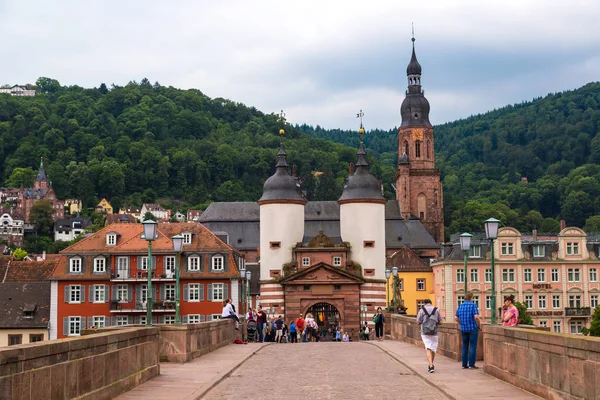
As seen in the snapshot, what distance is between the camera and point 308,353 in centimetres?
3375

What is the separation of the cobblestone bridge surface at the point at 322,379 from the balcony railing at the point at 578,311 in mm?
65625

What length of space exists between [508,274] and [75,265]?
3959cm

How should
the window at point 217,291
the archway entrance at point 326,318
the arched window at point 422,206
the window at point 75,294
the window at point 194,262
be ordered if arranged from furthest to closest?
the arched window at point 422,206
the window at point 75,294
the window at point 194,262
the window at point 217,291
the archway entrance at point 326,318

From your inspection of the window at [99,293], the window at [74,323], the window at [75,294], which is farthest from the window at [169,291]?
the window at [74,323]

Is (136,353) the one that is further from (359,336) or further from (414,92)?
(414,92)

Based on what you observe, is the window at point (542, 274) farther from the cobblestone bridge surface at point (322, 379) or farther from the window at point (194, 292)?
the cobblestone bridge surface at point (322, 379)

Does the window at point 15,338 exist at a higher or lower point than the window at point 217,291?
lower

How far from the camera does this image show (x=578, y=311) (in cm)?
9375

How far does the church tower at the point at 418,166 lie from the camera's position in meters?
147

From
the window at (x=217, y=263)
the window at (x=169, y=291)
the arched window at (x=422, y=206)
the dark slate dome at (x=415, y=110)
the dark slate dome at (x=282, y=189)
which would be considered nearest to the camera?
the dark slate dome at (x=282, y=189)

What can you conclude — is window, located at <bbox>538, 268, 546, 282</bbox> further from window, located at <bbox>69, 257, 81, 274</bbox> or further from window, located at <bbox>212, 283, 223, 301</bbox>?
window, located at <bbox>69, 257, 81, 274</bbox>

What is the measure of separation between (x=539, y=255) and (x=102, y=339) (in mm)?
81259

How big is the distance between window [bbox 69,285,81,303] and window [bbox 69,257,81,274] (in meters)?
1.27

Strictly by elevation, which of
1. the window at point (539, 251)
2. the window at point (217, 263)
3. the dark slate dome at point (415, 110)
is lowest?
the window at point (217, 263)
